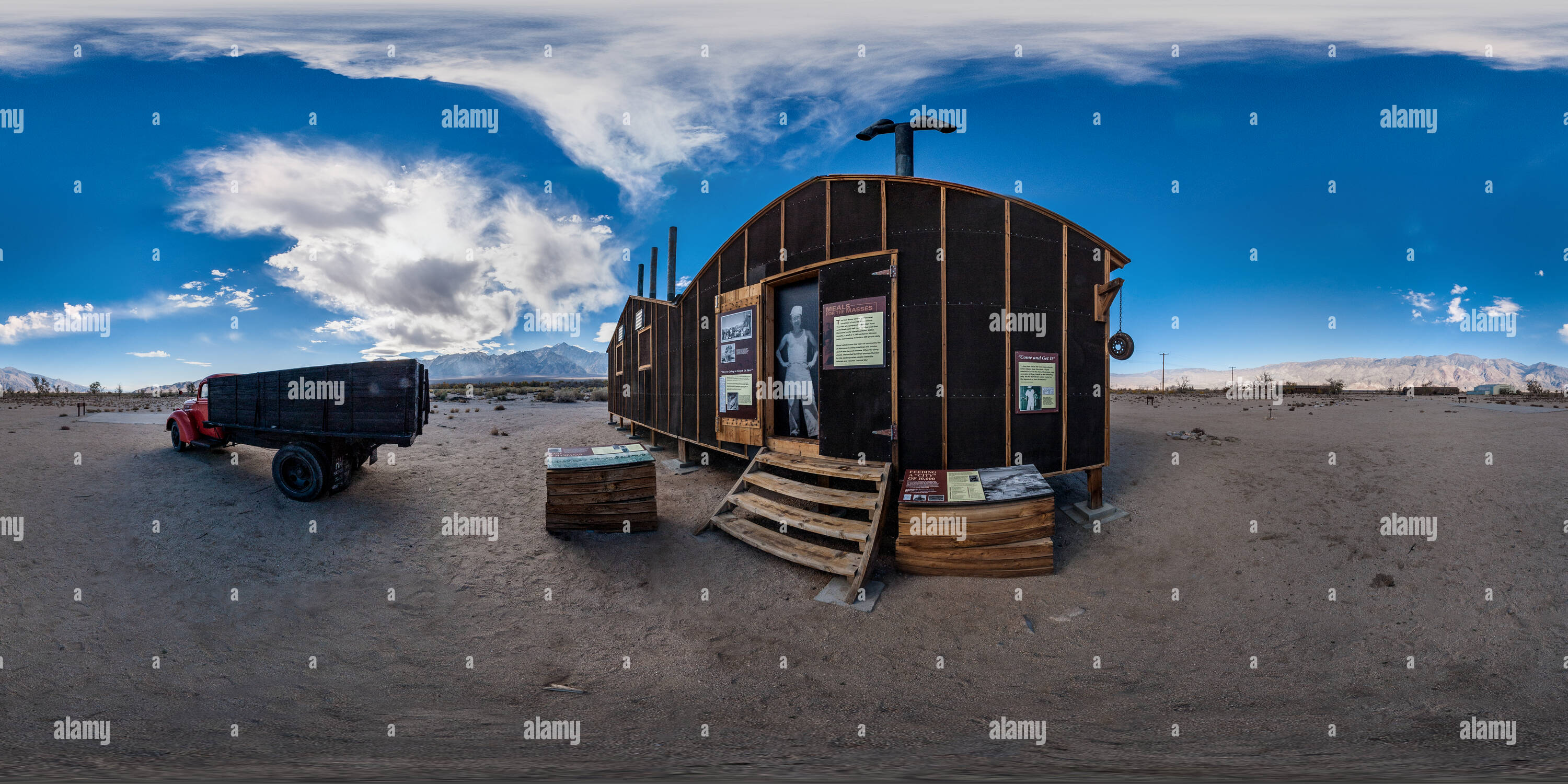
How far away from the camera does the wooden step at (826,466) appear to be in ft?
25.2

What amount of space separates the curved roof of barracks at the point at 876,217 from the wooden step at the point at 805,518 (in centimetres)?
405

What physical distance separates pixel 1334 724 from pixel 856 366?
600 cm

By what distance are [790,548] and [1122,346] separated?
6.75 metres

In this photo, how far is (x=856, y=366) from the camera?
8.17 metres

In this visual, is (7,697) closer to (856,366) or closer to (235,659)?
(235,659)

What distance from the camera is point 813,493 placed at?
306 inches

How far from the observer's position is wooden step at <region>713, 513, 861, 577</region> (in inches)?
254
